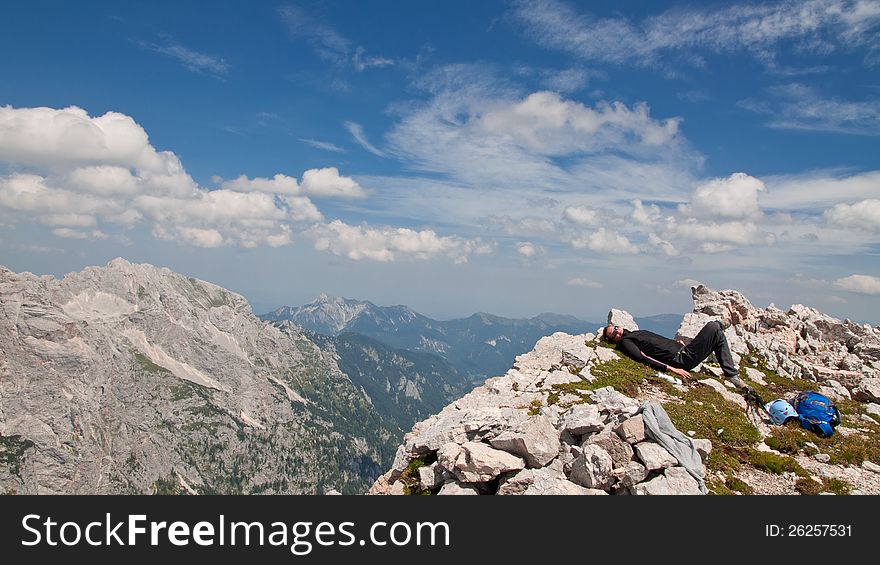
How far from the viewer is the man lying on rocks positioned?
25641 millimetres

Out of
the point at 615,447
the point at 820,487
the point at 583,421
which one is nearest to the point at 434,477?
the point at 583,421

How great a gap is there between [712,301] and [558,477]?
38939 mm

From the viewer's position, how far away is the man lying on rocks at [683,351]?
25.6 m

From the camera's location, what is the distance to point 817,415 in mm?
18875

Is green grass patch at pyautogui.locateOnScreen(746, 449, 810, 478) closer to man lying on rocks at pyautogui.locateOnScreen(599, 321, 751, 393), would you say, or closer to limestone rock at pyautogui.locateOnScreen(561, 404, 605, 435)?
limestone rock at pyautogui.locateOnScreen(561, 404, 605, 435)

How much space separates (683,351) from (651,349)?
5.80 feet

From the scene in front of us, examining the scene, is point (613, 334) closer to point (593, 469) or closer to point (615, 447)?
point (615, 447)

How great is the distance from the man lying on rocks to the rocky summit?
2.28 feet

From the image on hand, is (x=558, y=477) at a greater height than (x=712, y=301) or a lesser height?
lesser

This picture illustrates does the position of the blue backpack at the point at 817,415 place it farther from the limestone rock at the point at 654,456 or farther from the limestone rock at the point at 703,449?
the limestone rock at the point at 654,456
